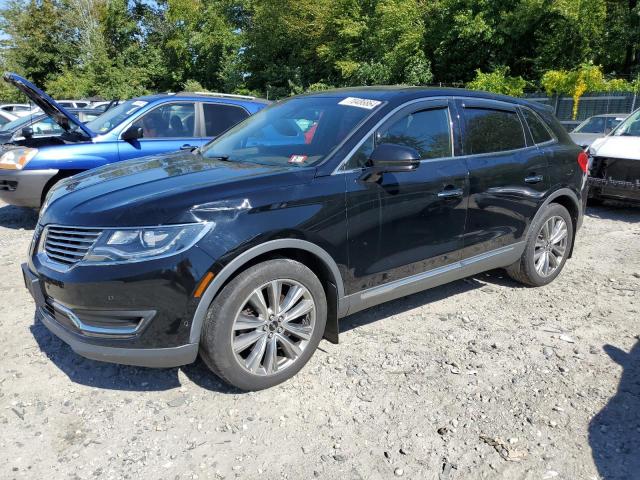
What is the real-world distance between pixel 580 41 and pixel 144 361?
84.5 feet

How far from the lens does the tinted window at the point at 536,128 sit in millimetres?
4672

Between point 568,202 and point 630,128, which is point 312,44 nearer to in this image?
point 630,128

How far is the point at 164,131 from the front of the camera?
6934 mm

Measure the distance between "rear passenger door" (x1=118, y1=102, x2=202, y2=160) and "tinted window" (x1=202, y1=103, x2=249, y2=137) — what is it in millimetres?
167

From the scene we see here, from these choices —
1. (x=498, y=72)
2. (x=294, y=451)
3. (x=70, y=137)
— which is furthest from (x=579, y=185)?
(x=498, y=72)

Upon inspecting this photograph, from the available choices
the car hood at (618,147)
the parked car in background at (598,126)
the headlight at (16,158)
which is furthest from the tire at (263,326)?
the parked car in background at (598,126)

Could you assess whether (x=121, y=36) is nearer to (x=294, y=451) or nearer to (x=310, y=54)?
(x=310, y=54)

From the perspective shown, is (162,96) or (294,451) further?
(162,96)

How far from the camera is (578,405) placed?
120 inches

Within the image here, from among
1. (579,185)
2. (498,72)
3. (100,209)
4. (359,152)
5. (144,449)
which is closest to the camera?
(144,449)

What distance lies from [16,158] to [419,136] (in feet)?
17.3

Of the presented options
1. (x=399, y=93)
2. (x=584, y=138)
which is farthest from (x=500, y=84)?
(x=399, y=93)

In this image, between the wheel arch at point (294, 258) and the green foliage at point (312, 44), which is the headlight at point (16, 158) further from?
the green foliage at point (312, 44)

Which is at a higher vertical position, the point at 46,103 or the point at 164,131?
the point at 46,103
